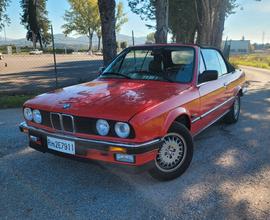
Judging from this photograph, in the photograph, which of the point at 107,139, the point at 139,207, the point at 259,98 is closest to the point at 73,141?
the point at 107,139

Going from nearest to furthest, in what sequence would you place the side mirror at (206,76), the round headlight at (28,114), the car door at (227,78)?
the round headlight at (28,114) < the side mirror at (206,76) < the car door at (227,78)

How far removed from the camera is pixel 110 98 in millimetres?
3545

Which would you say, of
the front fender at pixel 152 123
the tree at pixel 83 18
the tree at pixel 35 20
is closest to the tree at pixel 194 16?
the front fender at pixel 152 123

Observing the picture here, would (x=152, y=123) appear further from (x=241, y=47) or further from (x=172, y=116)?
(x=241, y=47)

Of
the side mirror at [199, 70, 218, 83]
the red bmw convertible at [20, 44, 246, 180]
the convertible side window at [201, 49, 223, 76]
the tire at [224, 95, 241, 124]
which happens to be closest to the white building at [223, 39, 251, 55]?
the tire at [224, 95, 241, 124]

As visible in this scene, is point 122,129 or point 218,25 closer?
point 122,129

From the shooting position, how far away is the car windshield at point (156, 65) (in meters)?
4.38

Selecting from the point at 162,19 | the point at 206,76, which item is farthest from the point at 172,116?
the point at 162,19

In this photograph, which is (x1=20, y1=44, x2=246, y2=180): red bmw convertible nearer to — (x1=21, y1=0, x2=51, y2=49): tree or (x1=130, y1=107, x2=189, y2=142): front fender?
(x1=130, y1=107, x2=189, y2=142): front fender

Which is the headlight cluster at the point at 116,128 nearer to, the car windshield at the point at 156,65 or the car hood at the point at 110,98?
the car hood at the point at 110,98

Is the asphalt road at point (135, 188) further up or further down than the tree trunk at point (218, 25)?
further down

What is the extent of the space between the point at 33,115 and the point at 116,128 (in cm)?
126

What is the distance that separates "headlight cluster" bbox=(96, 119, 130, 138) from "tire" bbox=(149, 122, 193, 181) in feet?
1.99

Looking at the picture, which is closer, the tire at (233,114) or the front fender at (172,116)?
the front fender at (172,116)
